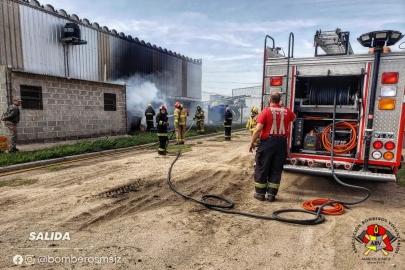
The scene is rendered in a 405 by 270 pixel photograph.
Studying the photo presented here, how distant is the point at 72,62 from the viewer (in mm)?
15992

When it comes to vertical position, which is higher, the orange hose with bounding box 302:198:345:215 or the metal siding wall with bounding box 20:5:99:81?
the metal siding wall with bounding box 20:5:99:81

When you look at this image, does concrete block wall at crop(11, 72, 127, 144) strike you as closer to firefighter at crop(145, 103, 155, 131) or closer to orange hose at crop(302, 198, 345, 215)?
firefighter at crop(145, 103, 155, 131)

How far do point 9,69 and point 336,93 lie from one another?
10522mm

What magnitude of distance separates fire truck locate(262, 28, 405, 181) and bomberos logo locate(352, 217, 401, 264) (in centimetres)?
89

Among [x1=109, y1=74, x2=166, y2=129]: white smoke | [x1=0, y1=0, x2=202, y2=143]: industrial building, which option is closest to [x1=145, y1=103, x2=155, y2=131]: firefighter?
[x1=0, y1=0, x2=202, y2=143]: industrial building

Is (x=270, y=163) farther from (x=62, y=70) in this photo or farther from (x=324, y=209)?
(x=62, y=70)

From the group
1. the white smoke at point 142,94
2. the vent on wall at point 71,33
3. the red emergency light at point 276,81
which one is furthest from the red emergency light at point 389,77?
the vent on wall at point 71,33

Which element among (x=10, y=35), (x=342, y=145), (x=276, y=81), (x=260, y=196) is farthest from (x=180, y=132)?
(x=10, y=35)

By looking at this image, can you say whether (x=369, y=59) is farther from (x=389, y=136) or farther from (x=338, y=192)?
(x=338, y=192)

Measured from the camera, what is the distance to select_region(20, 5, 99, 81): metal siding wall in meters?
13.7

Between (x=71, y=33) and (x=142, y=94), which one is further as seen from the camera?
(x=142, y=94)

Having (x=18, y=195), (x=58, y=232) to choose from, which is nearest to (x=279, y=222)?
(x=58, y=232)

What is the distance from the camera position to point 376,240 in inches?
135

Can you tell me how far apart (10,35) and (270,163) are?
1396 centimetres
